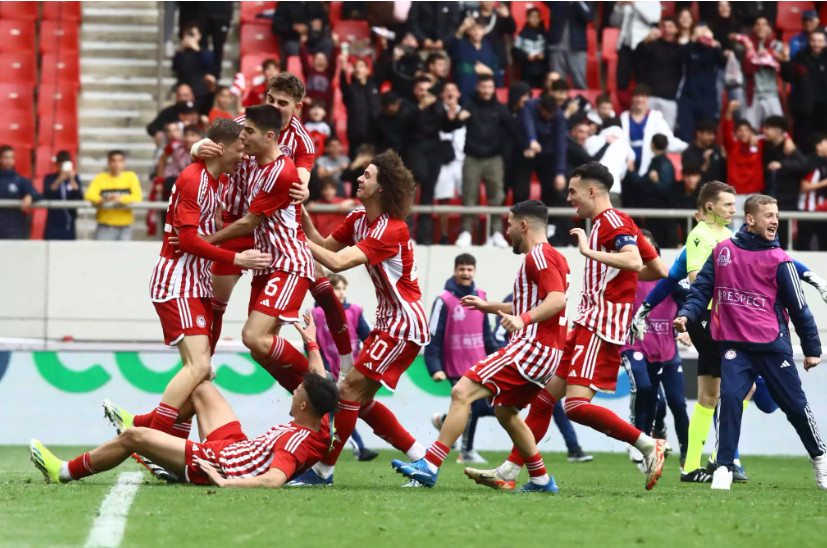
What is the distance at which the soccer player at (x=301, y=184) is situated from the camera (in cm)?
884

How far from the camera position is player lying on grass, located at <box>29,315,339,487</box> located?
7691mm

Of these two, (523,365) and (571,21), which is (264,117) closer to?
(523,365)

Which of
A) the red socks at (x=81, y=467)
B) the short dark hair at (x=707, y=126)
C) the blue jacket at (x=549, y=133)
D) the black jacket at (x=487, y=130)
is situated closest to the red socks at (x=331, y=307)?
the red socks at (x=81, y=467)

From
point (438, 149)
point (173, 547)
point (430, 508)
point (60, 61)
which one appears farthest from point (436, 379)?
point (60, 61)

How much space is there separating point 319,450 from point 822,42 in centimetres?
1205

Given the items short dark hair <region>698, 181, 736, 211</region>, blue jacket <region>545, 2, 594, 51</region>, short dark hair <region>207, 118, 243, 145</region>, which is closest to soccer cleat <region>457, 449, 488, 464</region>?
short dark hair <region>698, 181, 736, 211</region>

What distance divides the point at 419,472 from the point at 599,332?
150 centimetres

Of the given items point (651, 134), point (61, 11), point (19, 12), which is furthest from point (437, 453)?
point (61, 11)

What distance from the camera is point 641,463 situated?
851 centimetres

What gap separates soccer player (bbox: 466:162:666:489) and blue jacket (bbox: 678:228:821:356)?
58cm

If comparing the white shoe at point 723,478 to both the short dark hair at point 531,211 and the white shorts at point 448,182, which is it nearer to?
the short dark hair at point 531,211

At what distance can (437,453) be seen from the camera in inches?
324

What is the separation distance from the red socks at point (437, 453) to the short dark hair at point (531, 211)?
1588mm

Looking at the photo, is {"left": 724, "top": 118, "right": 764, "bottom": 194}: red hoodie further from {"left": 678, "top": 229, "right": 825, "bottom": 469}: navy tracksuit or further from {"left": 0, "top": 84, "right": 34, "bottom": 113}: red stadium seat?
{"left": 0, "top": 84, "right": 34, "bottom": 113}: red stadium seat
